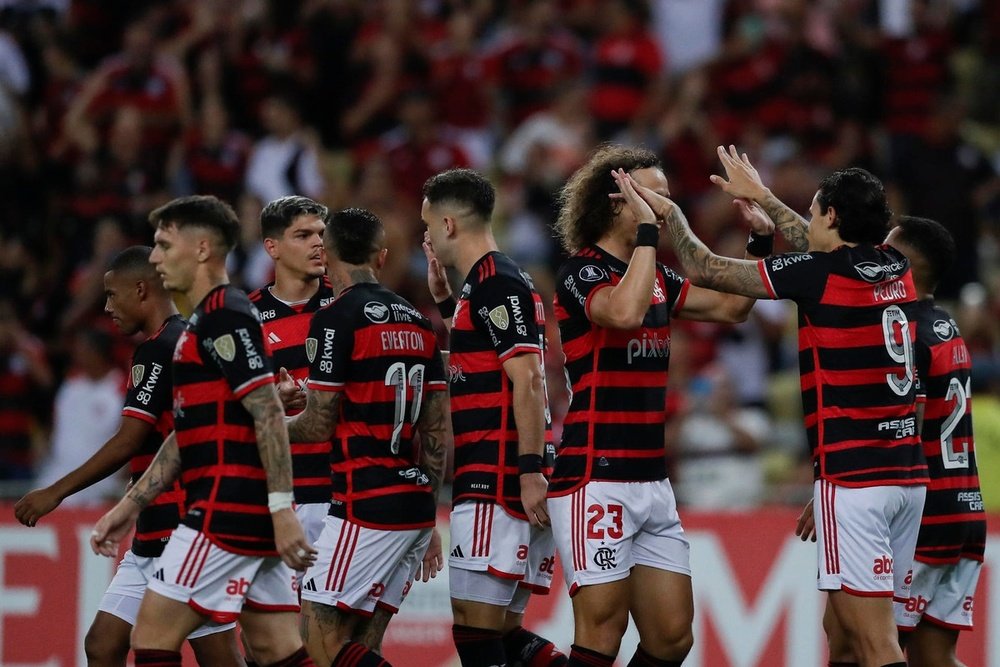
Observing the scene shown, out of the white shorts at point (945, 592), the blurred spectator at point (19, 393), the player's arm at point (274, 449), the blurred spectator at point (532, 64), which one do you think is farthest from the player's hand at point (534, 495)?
the blurred spectator at point (532, 64)

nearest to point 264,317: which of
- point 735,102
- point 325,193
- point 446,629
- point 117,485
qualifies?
point 446,629

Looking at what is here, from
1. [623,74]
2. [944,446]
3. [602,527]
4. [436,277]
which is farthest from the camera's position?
[623,74]

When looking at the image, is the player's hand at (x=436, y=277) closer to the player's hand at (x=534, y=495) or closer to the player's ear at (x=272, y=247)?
the player's ear at (x=272, y=247)

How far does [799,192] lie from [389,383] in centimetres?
789

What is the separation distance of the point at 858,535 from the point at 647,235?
1.63m

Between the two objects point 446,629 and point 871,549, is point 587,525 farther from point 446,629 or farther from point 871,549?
point 446,629

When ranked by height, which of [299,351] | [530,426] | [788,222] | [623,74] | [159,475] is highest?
[623,74]

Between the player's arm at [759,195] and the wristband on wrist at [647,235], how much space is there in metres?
0.69

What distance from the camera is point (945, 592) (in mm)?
7727

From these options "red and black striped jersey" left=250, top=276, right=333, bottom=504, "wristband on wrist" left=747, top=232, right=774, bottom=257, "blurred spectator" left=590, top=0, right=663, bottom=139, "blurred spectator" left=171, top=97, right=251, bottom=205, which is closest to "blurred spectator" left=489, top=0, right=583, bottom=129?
"blurred spectator" left=590, top=0, right=663, bottom=139

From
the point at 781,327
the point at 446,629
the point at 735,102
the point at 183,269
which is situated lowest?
the point at 446,629

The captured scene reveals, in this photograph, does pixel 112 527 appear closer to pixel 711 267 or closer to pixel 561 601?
pixel 711 267

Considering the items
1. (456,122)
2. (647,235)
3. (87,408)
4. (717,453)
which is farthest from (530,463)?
(456,122)

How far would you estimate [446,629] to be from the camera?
1065 cm
